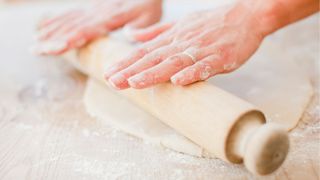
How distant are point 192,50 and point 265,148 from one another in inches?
17.6

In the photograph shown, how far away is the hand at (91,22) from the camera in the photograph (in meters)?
1.78

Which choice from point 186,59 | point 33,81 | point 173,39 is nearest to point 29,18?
point 33,81

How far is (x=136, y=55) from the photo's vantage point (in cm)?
140

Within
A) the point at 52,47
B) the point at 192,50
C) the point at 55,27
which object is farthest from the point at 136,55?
the point at 55,27

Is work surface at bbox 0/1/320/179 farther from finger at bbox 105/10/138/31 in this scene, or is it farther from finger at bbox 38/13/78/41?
finger at bbox 105/10/138/31

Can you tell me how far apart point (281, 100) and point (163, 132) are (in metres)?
0.42

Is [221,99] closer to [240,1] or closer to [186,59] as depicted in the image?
[186,59]

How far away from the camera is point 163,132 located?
4.60 feet

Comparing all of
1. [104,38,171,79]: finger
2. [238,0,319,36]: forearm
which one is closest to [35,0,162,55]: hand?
[104,38,171,79]: finger

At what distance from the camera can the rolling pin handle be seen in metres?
1.03

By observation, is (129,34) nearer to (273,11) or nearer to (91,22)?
(91,22)

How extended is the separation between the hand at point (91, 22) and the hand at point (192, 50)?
288 millimetres

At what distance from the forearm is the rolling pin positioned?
396 millimetres

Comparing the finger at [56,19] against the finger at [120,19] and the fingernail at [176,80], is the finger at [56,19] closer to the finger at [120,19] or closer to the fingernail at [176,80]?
the finger at [120,19]
